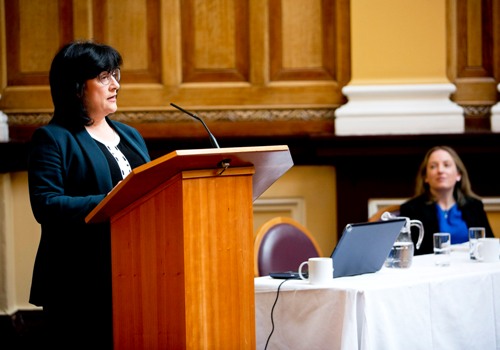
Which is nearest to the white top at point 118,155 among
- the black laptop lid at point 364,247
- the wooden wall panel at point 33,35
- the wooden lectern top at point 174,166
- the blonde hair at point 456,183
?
the wooden lectern top at point 174,166

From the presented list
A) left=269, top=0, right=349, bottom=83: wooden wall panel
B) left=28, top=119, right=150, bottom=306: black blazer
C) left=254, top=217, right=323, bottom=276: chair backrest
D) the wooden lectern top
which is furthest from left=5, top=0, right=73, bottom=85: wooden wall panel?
the wooden lectern top

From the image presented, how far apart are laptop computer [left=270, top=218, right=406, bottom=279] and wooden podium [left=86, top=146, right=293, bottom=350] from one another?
0.58 m

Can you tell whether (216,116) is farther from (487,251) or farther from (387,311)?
(387,311)

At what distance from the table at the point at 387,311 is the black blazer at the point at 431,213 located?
1037mm

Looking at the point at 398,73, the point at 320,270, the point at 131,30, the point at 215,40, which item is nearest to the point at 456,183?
the point at 398,73

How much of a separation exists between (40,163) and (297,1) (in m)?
2.66

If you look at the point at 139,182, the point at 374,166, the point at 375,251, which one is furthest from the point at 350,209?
the point at 139,182

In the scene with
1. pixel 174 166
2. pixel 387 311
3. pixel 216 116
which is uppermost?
pixel 216 116

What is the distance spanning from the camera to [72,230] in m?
2.45

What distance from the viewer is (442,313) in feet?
9.27

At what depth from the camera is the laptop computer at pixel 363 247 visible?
2.77 m

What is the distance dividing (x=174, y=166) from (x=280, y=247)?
61.8 inches

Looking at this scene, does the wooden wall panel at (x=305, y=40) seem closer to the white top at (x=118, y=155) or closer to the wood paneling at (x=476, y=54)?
the wood paneling at (x=476, y=54)

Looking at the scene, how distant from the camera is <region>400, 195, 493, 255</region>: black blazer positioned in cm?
412
